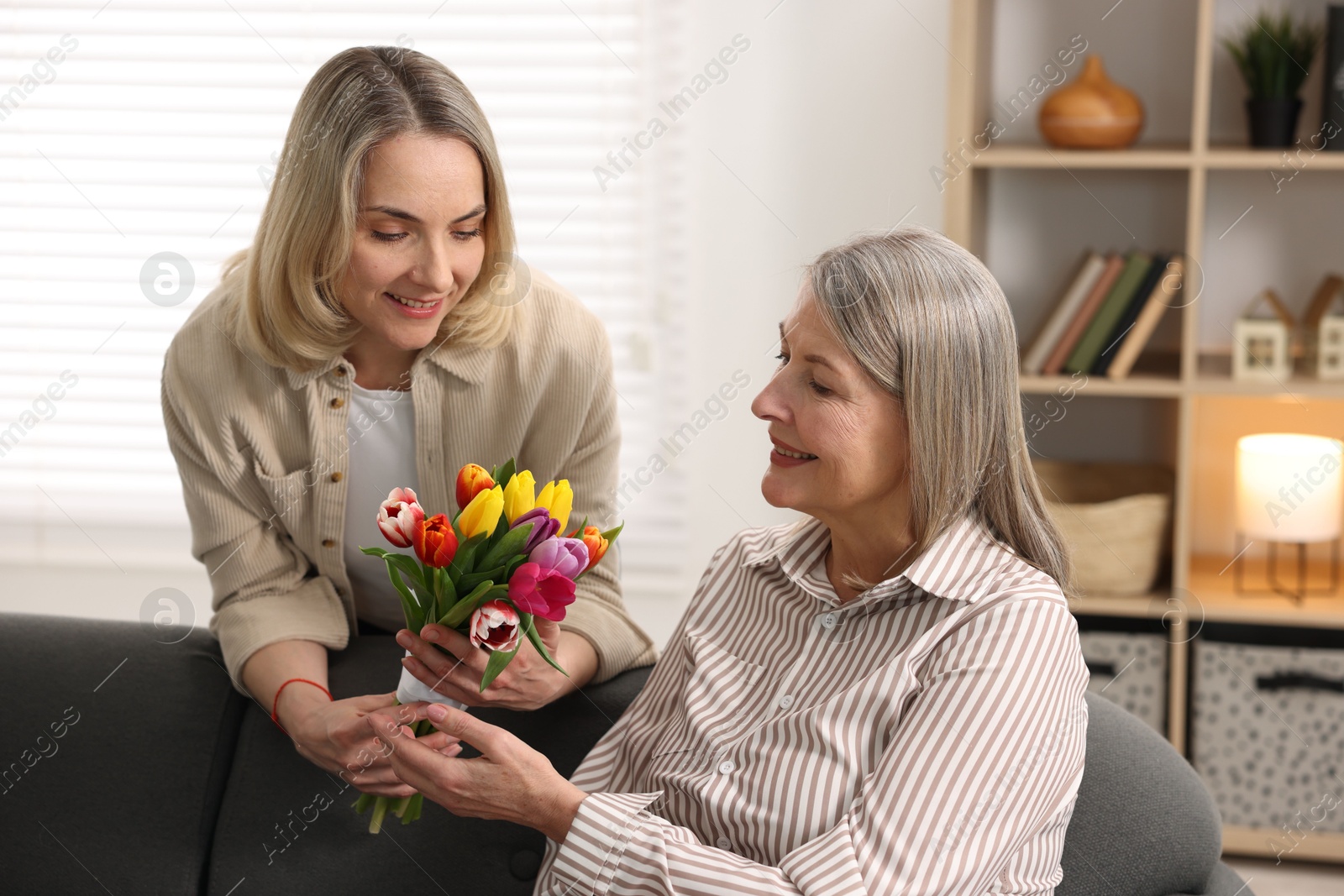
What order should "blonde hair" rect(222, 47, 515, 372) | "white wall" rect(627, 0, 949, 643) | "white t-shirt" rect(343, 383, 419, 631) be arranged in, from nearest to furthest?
"blonde hair" rect(222, 47, 515, 372), "white t-shirt" rect(343, 383, 419, 631), "white wall" rect(627, 0, 949, 643)

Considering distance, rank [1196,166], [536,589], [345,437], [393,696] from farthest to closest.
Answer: [1196,166] → [345,437] → [393,696] → [536,589]

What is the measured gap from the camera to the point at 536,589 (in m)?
1.33

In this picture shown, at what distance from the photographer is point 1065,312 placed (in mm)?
2881

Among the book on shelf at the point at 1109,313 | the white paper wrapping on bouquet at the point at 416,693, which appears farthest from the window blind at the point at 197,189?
the white paper wrapping on bouquet at the point at 416,693

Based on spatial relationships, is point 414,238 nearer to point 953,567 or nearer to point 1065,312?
point 953,567

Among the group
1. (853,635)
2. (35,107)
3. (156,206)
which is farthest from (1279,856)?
(35,107)

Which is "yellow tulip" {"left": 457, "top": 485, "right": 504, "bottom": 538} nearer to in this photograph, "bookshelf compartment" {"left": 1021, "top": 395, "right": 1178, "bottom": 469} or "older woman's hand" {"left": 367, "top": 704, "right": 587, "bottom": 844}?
"older woman's hand" {"left": 367, "top": 704, "right": 587, "bottom": 844}

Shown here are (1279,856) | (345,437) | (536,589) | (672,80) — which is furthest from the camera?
(672,80)

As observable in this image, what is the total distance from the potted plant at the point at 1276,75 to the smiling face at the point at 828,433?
1813 mm

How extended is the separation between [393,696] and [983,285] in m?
0.93

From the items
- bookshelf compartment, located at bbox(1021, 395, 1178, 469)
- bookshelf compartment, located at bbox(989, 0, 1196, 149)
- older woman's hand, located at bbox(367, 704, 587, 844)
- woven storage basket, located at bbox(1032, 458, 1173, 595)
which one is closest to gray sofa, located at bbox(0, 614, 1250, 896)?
older woman's hand, located at bbox(367, 704, 587, 844)

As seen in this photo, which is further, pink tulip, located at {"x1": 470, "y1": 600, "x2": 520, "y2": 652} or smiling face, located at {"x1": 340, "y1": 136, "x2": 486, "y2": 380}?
smiling face, located at {"x1": 340, "y1": 136, "x2": 486, "y2": 380}

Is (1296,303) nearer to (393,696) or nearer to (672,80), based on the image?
(672,80)

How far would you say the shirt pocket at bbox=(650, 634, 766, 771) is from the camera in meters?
1.49
